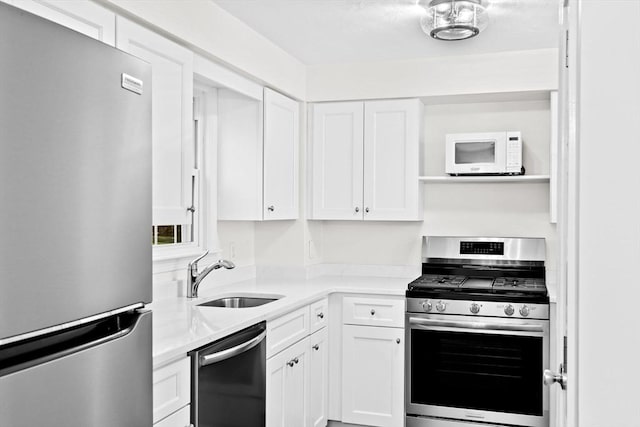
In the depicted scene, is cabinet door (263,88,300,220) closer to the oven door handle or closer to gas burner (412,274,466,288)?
gas burner (412,274,466,288)

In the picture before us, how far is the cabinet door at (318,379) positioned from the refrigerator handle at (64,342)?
2.10m

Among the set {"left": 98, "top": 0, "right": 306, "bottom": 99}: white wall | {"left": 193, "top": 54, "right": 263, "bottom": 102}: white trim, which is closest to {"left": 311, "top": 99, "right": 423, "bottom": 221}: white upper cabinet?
{"left": 98, "top": 0, "right": 306, "bottom": 99}: white wall

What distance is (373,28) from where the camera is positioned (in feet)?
10.8

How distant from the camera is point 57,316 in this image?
43.1 inches

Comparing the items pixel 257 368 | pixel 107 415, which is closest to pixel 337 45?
pixel 257 368

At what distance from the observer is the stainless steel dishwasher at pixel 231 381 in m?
→ 2.20

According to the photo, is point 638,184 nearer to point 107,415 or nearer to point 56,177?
point 56,177

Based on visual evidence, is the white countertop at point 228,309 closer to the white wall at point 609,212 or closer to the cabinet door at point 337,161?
the cabinet door at point 337,161

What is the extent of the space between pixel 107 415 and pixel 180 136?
156 centimetres

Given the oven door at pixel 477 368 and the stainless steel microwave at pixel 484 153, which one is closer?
the oven door at pixel 477 368

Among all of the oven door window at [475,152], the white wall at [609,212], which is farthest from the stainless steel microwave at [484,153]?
the white wall at [609,212]

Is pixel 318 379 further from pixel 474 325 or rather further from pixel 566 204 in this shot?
pixel 566 204

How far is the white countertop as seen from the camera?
7.06 feet

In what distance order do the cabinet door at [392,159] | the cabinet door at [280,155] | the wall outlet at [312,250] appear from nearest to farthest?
the cabinet door at [280,155]
the cabinet door at [392,159]
the wall outlet at [312,250]
